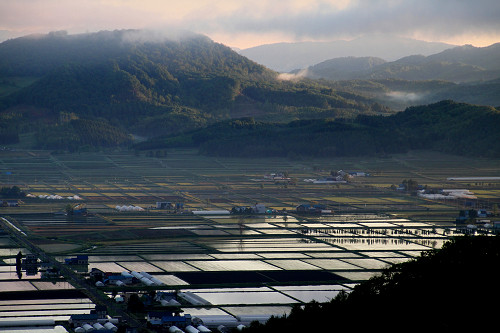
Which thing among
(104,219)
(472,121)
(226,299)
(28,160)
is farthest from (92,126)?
(226,299)

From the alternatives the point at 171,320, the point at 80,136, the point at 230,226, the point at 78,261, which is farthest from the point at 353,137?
the point at 171,320

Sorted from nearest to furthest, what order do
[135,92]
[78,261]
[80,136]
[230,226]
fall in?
[78,261], [230,226], [80,136], [135,92]

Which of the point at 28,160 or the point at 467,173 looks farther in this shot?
the point at 28,160

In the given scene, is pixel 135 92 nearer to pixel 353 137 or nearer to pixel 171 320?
pixel 353 137

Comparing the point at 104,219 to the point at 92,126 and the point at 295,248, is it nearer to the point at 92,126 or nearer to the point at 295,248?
the point at 295,248

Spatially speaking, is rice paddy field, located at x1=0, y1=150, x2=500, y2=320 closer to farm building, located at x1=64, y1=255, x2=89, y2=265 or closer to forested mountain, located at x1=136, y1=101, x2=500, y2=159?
farm building, located at x1=64, y1=255, x2=89, y2=265

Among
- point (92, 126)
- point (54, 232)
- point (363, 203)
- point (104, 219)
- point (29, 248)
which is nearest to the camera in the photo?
point (29, 248)
